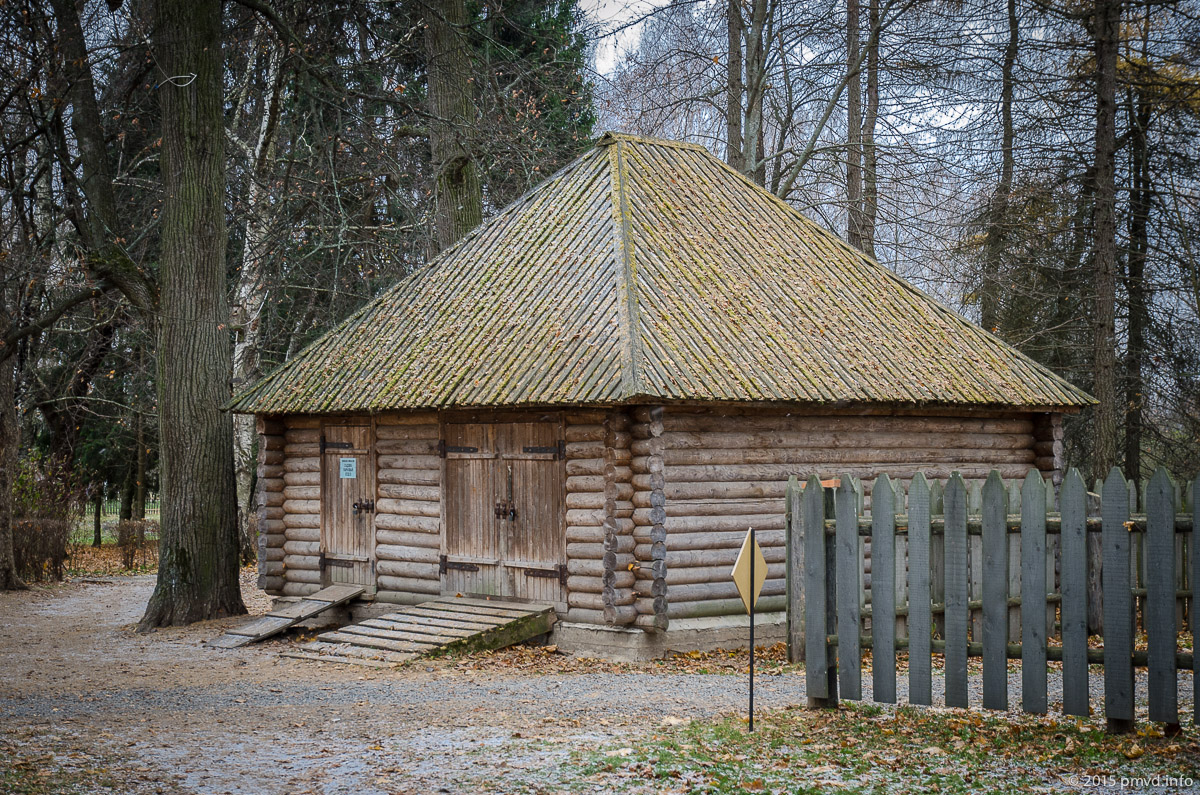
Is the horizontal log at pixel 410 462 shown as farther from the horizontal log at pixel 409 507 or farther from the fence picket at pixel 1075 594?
the fence picket at pixel 1075 594

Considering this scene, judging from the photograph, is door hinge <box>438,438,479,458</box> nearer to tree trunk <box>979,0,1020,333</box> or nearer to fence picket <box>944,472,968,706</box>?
fence picket <box>944,472,968,706</box>

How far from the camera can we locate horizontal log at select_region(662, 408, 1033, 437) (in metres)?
12.9

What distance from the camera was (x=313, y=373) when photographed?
1584cm

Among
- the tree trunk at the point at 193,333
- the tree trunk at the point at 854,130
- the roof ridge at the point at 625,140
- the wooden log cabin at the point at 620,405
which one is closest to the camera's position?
the wooden log cabin at the point at 620,405

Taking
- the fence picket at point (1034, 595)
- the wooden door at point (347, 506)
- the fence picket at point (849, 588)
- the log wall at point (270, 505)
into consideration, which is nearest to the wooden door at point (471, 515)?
the wooden door at point (347, 506)

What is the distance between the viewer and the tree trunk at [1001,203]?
21062mm

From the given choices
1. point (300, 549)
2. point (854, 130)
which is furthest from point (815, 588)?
point (854, 130)

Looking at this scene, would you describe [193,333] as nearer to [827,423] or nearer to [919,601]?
[827,423]

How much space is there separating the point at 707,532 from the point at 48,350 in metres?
19.1

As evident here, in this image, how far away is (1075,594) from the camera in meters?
6.99

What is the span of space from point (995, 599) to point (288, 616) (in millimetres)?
10150

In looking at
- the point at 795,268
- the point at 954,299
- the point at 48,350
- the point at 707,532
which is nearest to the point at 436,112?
the point at 795,268

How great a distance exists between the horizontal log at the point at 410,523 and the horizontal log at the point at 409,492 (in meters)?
0.26

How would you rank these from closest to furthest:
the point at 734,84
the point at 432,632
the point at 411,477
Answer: the point at 432,632
the point at 411,477
the point at 734,84
